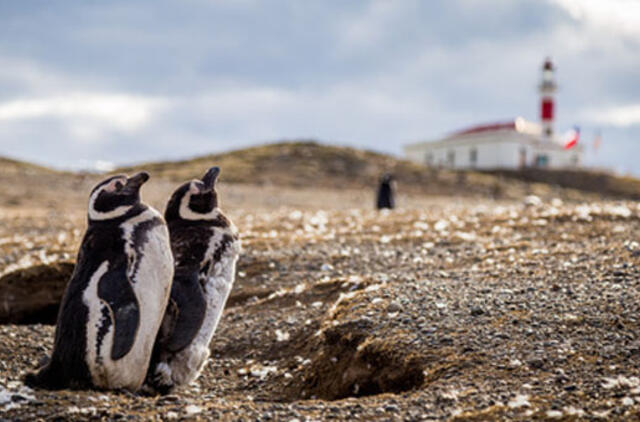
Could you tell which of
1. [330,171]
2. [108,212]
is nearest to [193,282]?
[108,212]

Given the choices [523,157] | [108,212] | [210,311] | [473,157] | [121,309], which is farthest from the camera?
[473,157]

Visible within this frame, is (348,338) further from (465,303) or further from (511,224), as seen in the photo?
(511,224)

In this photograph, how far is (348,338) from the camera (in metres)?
6.95

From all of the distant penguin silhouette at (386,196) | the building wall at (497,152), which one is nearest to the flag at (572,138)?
the building wall at (497,152)

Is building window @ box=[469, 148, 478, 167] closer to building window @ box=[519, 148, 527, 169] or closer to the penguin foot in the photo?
building window @ box=[519, 148, 527, 169]

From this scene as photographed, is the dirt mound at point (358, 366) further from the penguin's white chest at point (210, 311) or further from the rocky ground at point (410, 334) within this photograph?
the penguin's white chest at point (210, 311)

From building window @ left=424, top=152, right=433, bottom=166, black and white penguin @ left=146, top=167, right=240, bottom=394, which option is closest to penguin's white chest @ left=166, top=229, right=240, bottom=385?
black and white penguin @ left=146, top=167, right=240, bottom=394

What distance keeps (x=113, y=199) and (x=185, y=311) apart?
3.64ft

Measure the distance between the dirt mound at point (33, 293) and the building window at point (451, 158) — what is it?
185 ft

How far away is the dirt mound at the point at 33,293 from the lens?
1070cm

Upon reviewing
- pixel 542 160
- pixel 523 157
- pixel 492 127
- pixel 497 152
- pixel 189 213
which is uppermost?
pixel 492 127

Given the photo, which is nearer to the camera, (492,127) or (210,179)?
(210,179)

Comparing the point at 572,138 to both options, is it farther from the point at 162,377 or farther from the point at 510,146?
the point at 162,377

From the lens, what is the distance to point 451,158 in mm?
65562
